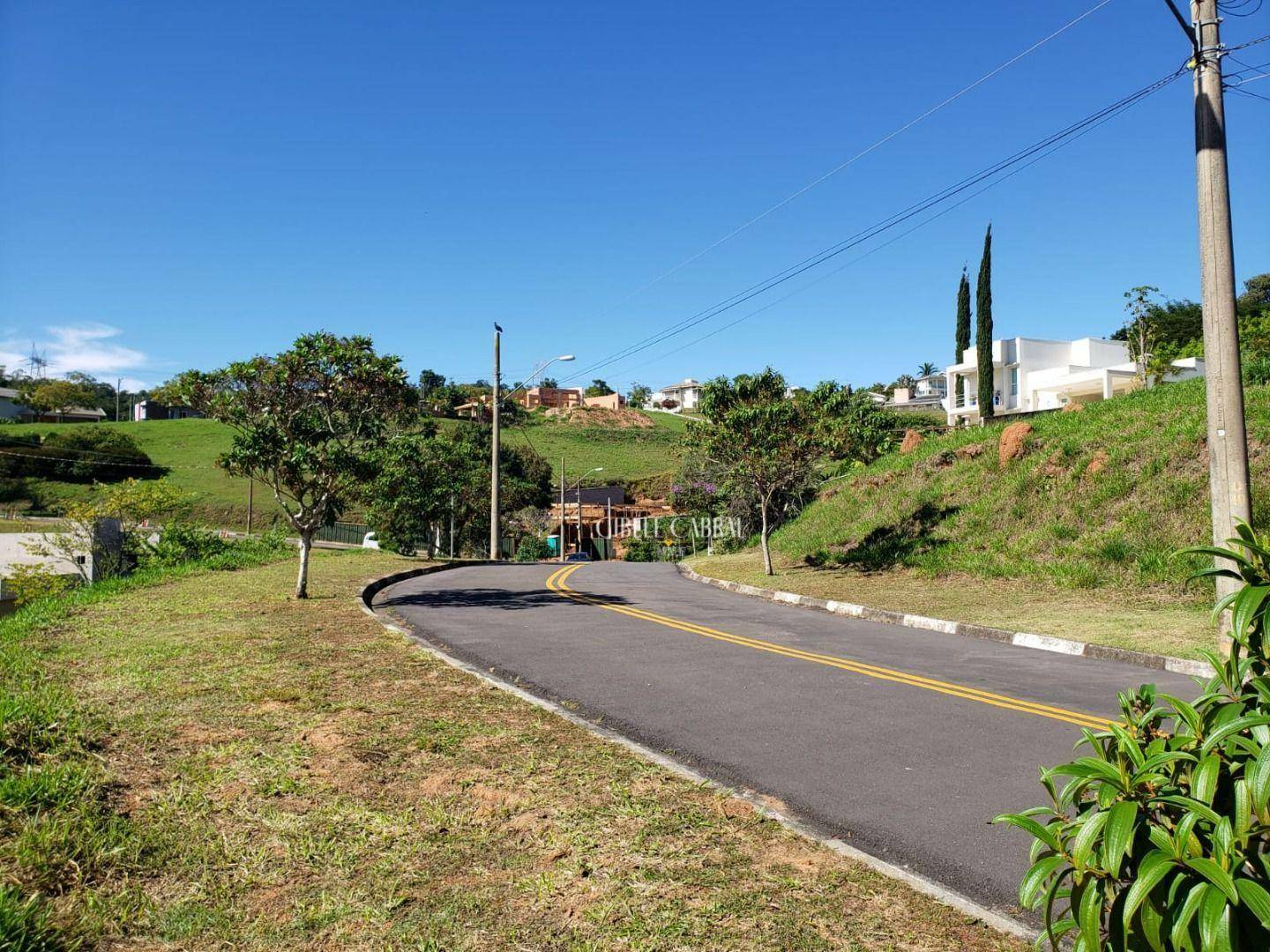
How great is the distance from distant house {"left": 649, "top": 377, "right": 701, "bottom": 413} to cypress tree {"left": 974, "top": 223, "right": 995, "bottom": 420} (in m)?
84.3

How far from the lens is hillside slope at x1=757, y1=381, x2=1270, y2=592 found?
49.5ft

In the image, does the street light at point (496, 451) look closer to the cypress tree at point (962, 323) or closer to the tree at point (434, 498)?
the tree at point (434, 498)

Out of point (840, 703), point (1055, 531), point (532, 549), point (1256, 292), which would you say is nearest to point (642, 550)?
point (532, 549)

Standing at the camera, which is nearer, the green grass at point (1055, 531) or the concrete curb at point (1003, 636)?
the concrete curb at point (1003, 636)

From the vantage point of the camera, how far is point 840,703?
24.3 feet

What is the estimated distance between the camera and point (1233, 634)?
2066mm

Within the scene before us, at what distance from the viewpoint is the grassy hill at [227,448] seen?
6078 cm

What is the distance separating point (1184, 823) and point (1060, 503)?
59.0 feet

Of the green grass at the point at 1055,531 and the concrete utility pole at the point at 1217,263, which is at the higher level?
the concrete utility pole at the point at 1217,263

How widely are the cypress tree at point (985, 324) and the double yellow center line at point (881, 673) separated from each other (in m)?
41.3

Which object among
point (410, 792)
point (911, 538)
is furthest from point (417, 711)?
point (911, 538)

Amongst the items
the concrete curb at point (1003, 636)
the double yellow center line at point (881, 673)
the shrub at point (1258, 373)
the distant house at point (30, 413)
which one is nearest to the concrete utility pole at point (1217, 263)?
the concrete curb at point (1003, 636)

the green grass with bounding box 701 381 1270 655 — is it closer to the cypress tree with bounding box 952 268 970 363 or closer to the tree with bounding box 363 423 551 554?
the tree with bounding box 363 423 551 554

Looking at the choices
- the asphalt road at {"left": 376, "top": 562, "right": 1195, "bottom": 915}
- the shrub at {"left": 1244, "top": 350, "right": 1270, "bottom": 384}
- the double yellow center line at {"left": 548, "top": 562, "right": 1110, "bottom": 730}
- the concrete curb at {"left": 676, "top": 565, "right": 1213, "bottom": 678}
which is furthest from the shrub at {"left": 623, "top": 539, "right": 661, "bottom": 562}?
the asphalt road at {"left": 376, "top": 562, "right": 1195, "bottom": 915}
